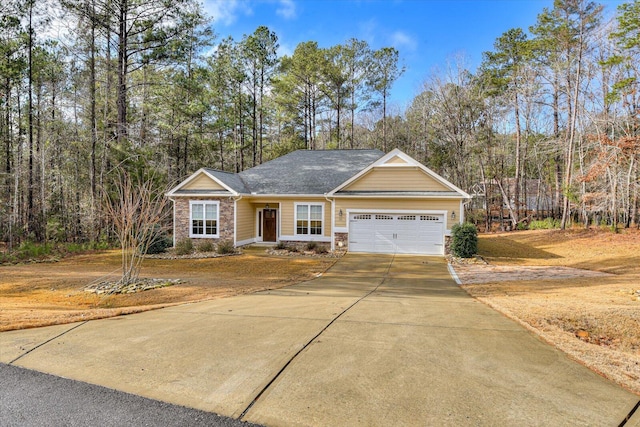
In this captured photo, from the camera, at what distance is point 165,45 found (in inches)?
689

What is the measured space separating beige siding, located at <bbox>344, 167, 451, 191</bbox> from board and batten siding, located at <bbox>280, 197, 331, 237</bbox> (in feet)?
4.86

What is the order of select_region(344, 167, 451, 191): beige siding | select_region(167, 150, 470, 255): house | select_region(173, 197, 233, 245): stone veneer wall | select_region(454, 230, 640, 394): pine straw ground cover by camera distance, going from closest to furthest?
select_region(454, 230, 640, 394): pine straw ground cover
select_region(167, 150, 470, 255): house
select_region(344, 167, 451, 191): beige siding
select_region(173, 197, 233, 245): stone veneer wall

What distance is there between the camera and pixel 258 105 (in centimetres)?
2972

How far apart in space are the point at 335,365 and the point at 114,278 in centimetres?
917

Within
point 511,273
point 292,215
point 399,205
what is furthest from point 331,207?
point 511,273

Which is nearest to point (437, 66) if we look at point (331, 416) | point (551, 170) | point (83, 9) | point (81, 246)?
point (551, 170)

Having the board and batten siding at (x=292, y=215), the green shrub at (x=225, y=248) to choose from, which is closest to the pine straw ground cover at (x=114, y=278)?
the green shrub at (x=225, y=248)

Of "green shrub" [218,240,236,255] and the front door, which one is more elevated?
the front door

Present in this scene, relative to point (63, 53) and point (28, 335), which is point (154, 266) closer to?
point (28, 335)

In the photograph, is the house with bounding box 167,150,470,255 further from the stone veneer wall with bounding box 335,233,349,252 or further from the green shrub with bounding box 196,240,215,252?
the green shrub with bounding box 196,240,215,252

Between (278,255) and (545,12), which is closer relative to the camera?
(278,255)

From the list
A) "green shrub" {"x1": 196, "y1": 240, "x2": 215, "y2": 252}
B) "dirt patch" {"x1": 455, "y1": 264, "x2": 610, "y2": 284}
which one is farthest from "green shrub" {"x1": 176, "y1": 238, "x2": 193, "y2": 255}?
"dirt patch" {"x1": 455, "y1": 264, "x2": 610, "y2": 284}

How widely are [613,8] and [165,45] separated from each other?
2521cm

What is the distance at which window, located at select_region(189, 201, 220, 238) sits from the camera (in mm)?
16516
